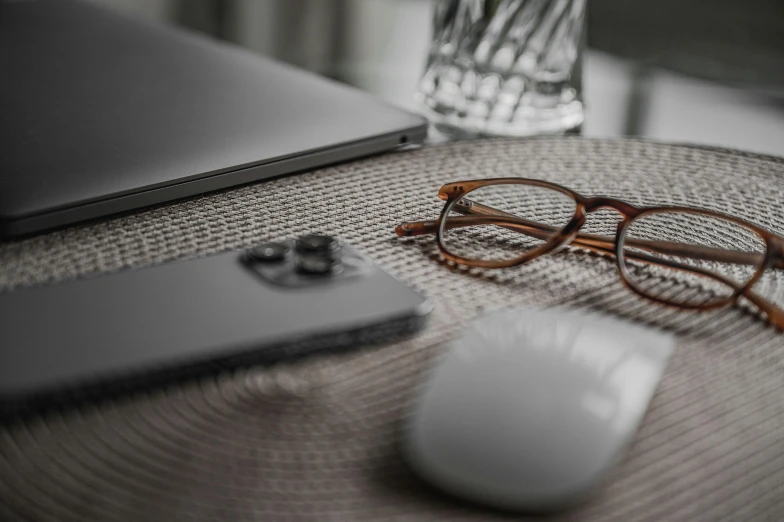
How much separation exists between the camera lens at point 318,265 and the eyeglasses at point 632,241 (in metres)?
0.09

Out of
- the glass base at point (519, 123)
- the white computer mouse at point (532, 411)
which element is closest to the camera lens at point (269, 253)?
the white computer mouse at point (532, 411)

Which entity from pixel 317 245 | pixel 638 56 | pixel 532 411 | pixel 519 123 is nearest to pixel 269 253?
pixel 317 245

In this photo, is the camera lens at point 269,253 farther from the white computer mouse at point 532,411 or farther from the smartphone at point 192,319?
the white computer mouse at point 532,411

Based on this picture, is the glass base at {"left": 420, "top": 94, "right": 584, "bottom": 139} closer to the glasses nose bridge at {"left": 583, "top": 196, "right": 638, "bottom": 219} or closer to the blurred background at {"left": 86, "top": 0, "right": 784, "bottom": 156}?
the blurred background at {"left": 86, "top": 0, "right": 784, "bottom": 156}

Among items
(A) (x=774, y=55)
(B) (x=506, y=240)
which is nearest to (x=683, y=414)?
(B) (x=506, y=240)

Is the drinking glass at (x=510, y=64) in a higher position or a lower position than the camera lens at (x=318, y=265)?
higher

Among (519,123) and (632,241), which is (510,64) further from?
(632,241)

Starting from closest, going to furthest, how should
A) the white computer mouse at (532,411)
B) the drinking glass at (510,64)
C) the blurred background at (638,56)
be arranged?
the white computer mouse at (532,411) < the drinking glass at (510,64) < the blurred background at (638,56)

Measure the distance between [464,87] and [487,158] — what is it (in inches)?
6.1

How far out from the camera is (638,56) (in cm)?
113

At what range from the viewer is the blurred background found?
85cm

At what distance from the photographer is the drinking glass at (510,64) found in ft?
2.38

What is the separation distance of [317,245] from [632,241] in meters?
0.18

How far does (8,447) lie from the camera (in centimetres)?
29
